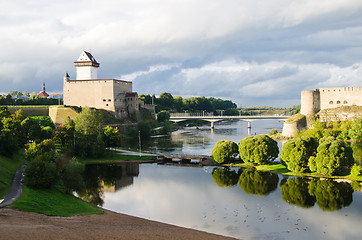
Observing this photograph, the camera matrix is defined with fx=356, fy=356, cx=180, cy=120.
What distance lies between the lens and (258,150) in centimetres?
3541

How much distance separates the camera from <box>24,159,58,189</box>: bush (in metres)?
24.4

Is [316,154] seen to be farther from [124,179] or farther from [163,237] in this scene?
[163,237]

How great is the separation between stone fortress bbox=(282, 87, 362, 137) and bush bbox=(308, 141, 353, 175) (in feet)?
116

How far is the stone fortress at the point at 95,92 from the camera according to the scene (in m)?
79.1

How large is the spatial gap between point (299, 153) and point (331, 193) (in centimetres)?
673

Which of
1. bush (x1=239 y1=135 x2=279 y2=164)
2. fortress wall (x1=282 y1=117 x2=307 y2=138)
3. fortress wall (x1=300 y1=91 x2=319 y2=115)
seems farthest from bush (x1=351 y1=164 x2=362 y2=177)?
fortress wall (x1=300 y1=91 x2=319 y2=115)

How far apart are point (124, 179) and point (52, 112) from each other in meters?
41.6

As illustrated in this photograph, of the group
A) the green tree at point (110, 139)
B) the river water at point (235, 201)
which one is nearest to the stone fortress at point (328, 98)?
the river water at point (235, 201)

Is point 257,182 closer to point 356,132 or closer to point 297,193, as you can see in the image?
point 297,193

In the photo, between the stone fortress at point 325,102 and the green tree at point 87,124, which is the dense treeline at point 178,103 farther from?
the green tree at point 87,124

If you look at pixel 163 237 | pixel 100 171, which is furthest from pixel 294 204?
pixel 100 171

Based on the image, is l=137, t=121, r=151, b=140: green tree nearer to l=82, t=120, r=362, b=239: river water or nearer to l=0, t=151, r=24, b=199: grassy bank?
l=82, t=120, r=362, b=239: river water

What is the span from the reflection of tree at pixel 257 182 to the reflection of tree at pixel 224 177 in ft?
2.13

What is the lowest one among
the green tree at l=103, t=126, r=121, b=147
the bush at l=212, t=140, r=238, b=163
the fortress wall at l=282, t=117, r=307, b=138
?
the bush at l=212, t=140, r=238, b=163
